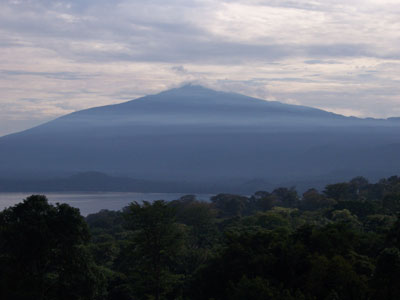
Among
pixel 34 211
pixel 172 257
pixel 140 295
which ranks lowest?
pixel 140 295

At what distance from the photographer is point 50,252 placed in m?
21.6

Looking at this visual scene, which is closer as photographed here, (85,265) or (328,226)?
(85,265)

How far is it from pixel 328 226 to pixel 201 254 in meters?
11.3

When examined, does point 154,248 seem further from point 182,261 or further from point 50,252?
point 182,261

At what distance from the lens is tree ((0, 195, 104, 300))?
2134 cm

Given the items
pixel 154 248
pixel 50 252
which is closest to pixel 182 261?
pixel 154 248

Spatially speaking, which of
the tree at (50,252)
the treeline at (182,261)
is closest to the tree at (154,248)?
the treeline at (182,261)

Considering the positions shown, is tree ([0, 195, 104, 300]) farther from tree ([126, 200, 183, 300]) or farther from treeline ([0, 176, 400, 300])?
tree ([126, 200, 183, 300])

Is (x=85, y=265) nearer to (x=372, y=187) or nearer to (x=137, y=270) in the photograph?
(x=137, y=270)

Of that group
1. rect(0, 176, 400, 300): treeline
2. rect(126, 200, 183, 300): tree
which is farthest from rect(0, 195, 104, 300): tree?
rect(126, 200, 183, 300): tree

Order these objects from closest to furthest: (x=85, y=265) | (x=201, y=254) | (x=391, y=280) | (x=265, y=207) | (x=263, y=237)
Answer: (x=391, y=280)
(x=85, y=265)
(x=263, y=237)
(x=201, y=254)
(x=265, y=207)

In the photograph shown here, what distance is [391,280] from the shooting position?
60.5ft

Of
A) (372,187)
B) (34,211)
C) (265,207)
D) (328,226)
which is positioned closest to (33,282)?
(34,211)

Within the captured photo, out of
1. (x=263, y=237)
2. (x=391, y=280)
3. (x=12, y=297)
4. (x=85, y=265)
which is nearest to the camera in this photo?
(x=391, y=280)
